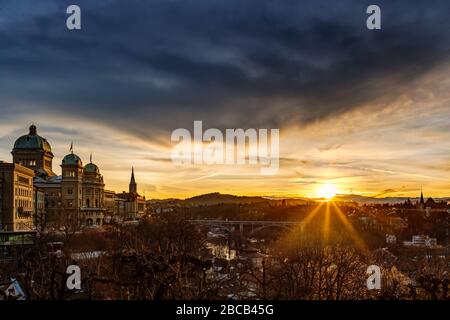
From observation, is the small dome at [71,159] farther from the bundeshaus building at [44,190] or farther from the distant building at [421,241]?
the distant building at [421,241]

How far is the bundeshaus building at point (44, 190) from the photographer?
3569cm

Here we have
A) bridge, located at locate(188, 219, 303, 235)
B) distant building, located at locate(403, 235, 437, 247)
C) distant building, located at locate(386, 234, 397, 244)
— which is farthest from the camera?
bridge, located at locate(188, 219, 303, 235)

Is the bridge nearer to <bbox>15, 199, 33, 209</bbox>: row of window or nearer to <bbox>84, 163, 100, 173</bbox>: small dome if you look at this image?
<bbox>84, 163, 100, 173</bbox>: small dome

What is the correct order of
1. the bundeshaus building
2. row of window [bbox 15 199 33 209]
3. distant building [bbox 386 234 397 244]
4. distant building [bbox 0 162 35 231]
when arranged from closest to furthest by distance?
distant building [bbox 0 162 35 231], the bundeshaus building, row of window [bbox 15 199 33 209], distant building [bbox 386 234 397 244]

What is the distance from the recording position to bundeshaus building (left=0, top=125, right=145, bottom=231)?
35.7m

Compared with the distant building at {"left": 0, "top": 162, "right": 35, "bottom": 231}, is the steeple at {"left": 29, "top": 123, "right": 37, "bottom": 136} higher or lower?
higher

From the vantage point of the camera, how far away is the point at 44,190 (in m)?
49.1

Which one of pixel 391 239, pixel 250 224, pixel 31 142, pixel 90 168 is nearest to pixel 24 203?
pixel 90 168

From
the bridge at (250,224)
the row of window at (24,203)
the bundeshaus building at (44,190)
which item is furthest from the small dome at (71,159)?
the bridge at (250,224)

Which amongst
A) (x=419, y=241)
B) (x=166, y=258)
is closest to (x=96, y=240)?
(x=166, y=258)

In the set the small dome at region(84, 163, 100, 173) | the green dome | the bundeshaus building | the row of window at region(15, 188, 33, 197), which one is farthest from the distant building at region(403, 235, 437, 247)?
the green dome
